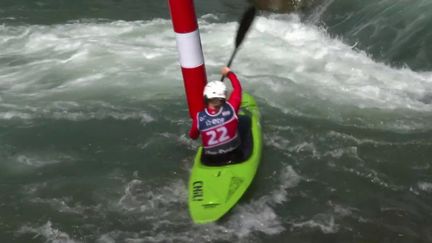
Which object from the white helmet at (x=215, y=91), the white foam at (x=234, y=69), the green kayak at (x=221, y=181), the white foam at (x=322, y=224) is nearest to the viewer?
the green kayak at (x=221, y=181)

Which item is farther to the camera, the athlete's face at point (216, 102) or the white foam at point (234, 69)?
the white foam at point (234, 69)

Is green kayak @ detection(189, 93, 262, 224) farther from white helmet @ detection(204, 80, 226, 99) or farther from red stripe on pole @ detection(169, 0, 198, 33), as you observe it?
red stripe on pole @ detection(169, 0, 198, 33)

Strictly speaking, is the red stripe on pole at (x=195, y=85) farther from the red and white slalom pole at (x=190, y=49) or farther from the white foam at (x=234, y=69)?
the white foam at (x=234, y=69)

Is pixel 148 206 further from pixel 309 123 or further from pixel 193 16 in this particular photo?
pixel 309 123

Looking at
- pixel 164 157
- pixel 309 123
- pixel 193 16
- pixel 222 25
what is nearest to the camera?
pixel 193 16

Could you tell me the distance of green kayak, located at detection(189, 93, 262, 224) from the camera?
14.5ft

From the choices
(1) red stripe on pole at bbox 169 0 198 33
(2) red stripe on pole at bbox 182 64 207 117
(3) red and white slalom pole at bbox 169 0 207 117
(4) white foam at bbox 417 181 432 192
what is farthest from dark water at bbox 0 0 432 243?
(1) red stripe on pole at bbox 169 0 198 33

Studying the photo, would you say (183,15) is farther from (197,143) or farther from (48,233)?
(48,233)

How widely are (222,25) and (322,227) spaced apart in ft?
21.3

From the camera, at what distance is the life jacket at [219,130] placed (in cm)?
485

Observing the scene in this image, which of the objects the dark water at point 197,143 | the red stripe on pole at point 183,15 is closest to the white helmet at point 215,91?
the red stripe on pole at point 183,15

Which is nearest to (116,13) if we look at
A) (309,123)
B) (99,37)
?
(99,37)

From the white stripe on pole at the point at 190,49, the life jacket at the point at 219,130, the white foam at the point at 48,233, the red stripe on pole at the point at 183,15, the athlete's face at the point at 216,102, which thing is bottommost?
the white foam at the point at 48,233

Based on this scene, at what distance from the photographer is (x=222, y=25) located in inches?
411
